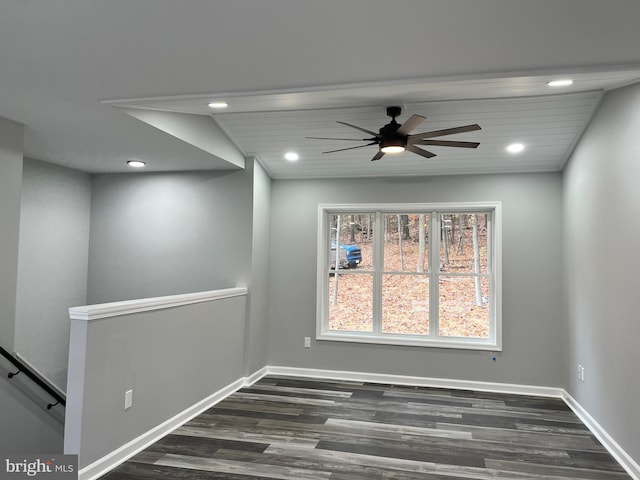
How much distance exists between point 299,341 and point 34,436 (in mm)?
2704

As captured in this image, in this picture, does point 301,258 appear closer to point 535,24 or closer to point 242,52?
point 242,52

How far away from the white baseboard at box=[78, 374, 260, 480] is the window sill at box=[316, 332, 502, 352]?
1.24 metres

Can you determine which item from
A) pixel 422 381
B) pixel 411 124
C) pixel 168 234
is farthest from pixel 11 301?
pixel 422 381

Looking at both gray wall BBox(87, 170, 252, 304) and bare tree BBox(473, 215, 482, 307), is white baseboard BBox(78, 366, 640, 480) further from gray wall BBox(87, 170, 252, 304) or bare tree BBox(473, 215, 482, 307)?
gray wall BBox(87, 170, 252, 304)

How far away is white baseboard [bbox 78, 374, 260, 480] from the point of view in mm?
2814

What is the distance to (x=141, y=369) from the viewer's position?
10.7 ft

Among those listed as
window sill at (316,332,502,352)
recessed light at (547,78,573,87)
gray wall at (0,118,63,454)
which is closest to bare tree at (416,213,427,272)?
window sill at (316,332,502,352)

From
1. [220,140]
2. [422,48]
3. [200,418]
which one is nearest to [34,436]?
[200,418]

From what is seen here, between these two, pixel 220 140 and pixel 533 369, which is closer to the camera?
pixel 220 140

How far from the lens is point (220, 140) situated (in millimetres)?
4465

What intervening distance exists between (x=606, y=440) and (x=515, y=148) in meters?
2.62

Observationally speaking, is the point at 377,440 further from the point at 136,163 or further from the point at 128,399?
the point at 136,163

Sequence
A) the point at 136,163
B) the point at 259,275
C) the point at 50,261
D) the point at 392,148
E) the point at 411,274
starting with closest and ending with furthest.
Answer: the point at 392,148 < the point at 136,163 < the point at 50,261 < the point at 259,275 < the point at 411,274

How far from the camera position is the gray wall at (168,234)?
4980 millimetres
